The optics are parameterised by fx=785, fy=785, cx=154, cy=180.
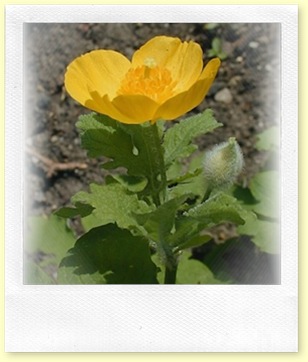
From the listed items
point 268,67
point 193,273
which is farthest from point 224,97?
point 193,273

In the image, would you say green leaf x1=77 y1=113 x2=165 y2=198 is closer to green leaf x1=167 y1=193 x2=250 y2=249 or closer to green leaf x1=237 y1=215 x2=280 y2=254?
green leaf x1=167 y1=193 x2=250 y2=249

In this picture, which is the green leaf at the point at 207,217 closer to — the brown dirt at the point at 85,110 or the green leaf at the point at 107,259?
the green leaf at the point at 107,259

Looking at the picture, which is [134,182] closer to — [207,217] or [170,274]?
[170,274]

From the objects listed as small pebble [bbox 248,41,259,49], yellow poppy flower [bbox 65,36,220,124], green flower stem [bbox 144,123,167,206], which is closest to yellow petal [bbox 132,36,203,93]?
yellow poppy flower [bbox 65,36,220,124]
